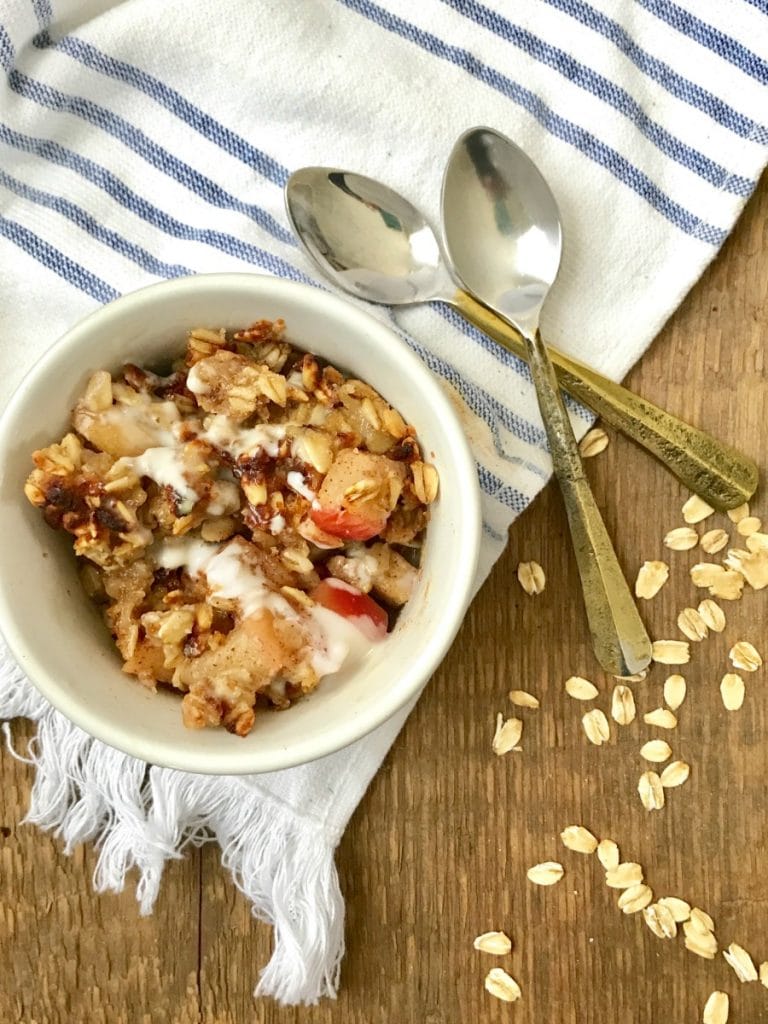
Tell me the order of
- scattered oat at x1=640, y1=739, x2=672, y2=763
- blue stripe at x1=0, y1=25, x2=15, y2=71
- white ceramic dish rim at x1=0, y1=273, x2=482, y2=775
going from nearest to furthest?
white ceramic dish rim at x1=0, y1=273, x2=482, y2=775
blue stripe at x1=0, y1=25, x2=15, y2=71
scattered oat at x1=640, y1=739, x2=672, y2=763

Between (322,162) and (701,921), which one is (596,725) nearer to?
(701,921)

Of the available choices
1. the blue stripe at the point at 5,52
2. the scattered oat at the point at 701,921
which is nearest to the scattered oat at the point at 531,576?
the scattered oat at the point at 701,921

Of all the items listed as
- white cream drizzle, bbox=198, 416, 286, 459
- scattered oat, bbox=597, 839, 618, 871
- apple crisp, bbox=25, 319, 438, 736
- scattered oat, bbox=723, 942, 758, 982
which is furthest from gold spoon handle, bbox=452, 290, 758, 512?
scattered oat, bbox=723, 942, 758, 982

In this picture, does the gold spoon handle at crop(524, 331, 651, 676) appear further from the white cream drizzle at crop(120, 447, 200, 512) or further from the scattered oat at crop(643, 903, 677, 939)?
the white cream drizzle at crop(120, 447, 200, 512)

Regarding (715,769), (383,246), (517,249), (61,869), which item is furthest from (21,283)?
(715,769)

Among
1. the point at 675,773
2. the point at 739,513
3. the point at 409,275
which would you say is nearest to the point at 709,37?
the point at 409,275

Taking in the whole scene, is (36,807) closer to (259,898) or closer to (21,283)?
(259,898)

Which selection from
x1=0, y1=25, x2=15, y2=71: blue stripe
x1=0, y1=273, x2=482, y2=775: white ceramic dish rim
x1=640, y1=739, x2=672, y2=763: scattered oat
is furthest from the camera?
x1=640, y1=739, x2=672, y2=763: scattered oat

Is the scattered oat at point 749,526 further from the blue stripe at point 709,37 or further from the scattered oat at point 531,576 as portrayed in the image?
the blue stripe at point 709,37
